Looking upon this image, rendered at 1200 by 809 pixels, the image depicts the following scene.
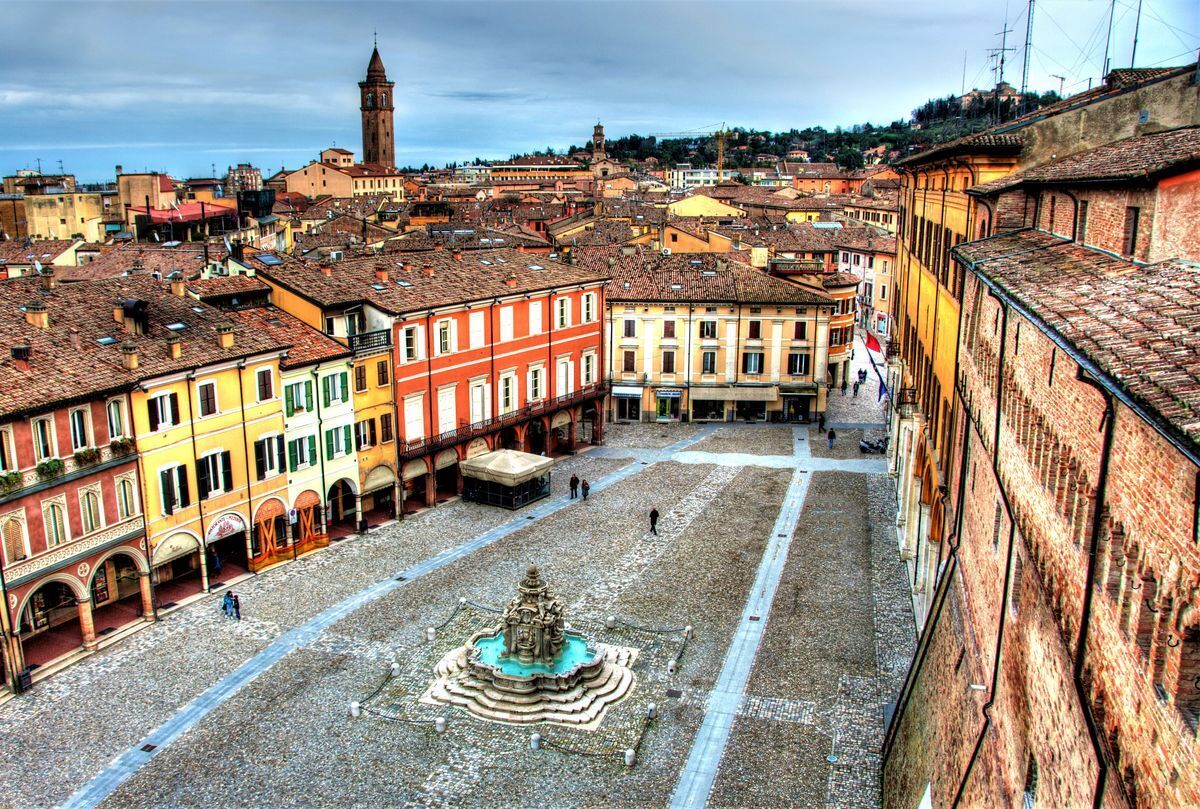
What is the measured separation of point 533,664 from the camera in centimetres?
2539

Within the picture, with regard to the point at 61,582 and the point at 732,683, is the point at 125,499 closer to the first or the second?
the point at 61,582

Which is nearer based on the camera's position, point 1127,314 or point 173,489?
point 1127,314

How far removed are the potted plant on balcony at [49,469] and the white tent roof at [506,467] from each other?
→ 1662cm

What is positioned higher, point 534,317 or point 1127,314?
point 1127,314

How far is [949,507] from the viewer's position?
22.1m

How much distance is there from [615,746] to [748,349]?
34.2 metres

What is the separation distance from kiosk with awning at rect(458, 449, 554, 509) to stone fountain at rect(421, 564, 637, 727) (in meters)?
12.5

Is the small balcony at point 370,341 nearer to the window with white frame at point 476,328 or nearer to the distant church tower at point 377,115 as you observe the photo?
the window with white frame at point 476,328

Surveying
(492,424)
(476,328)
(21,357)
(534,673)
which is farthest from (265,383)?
(534,673)

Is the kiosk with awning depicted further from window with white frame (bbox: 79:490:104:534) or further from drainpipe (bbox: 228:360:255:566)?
window with white frame (bbox: 79:490:104:534)

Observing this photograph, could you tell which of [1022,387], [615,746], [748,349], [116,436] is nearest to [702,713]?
[615,746]

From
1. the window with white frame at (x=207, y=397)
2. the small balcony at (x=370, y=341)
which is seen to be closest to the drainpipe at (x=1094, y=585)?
the window with white frame at (x=207, y=397)

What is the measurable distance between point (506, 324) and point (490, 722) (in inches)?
914

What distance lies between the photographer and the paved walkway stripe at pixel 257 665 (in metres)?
20.9
